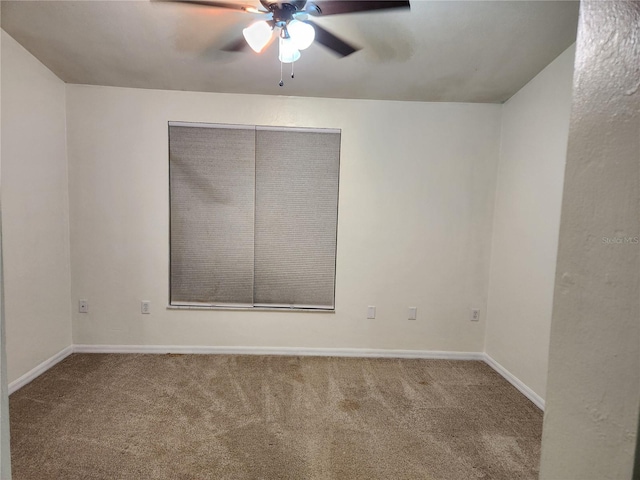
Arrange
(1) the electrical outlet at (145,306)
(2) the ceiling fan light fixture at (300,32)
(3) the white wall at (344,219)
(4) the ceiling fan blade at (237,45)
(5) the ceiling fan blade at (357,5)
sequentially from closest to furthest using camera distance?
(5) the ceiling fan blade at (357,5) < (2) the ceiling fan light fixture at (300,32) < (4) the ceiling fan blade at (237,45) < (3) the white wall at (344,219) < (1) the electrical outlet at (145,306)

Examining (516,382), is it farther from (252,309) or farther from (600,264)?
(600,264)

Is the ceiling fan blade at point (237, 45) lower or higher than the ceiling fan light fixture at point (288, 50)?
higher

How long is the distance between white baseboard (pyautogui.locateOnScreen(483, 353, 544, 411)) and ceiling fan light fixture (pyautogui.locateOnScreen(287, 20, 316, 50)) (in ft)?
9.88

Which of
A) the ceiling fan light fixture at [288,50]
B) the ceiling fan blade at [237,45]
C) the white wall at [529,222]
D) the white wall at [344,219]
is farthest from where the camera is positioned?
the white wall at [344,219]

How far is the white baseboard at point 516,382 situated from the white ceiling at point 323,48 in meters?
2.54

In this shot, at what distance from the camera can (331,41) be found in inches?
70.3

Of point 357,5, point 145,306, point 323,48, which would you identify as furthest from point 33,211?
point 357,5

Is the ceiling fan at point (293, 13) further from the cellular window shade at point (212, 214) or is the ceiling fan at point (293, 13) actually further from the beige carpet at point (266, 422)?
the beige carpet at point (266, 422)

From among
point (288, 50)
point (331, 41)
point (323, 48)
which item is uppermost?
point (323, 48)

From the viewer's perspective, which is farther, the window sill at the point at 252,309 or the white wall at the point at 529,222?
the window sill at the point at 252,309

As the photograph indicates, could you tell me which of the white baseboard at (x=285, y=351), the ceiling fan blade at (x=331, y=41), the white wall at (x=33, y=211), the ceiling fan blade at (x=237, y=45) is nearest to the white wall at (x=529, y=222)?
the white baseboard at (x=285, y=351)

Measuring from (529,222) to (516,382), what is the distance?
1394 mm

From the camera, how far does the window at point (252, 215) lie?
2.71 meters

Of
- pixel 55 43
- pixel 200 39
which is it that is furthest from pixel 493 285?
pixel 55 43
